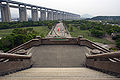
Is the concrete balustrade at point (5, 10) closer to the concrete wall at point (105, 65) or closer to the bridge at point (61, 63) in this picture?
the bridge at point (61, 63)

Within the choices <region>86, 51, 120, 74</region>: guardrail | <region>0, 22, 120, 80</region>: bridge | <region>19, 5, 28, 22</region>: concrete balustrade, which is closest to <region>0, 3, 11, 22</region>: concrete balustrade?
<region>19, 5, 28, 22</region>: concrete balustrade

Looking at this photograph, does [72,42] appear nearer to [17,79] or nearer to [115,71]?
[115,71]

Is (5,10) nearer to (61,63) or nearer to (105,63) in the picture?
(61,63)

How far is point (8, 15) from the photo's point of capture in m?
68.9

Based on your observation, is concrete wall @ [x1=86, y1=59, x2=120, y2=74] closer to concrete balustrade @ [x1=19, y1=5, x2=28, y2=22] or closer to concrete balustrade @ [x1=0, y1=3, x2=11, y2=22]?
concrete balustrade @ [x1=0, y1=3, x2=11, y2=22]

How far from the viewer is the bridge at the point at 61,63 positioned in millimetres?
4789

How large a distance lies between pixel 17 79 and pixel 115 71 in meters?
4.64

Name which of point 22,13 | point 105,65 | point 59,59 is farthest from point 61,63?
point 22,13

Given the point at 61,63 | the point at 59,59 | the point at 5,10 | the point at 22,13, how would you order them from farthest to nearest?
the point at 22,13 < the point at 5,10 < the point at 59,59 < the point at 61,63

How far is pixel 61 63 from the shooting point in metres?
8.19

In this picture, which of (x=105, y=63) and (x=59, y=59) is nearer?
(x=105, y=63)

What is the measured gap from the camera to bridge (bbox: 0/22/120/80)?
189 inches

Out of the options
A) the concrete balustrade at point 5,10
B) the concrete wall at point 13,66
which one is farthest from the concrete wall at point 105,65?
the concrete balustrade at point 5,10

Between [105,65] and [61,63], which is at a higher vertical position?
[105,65]
